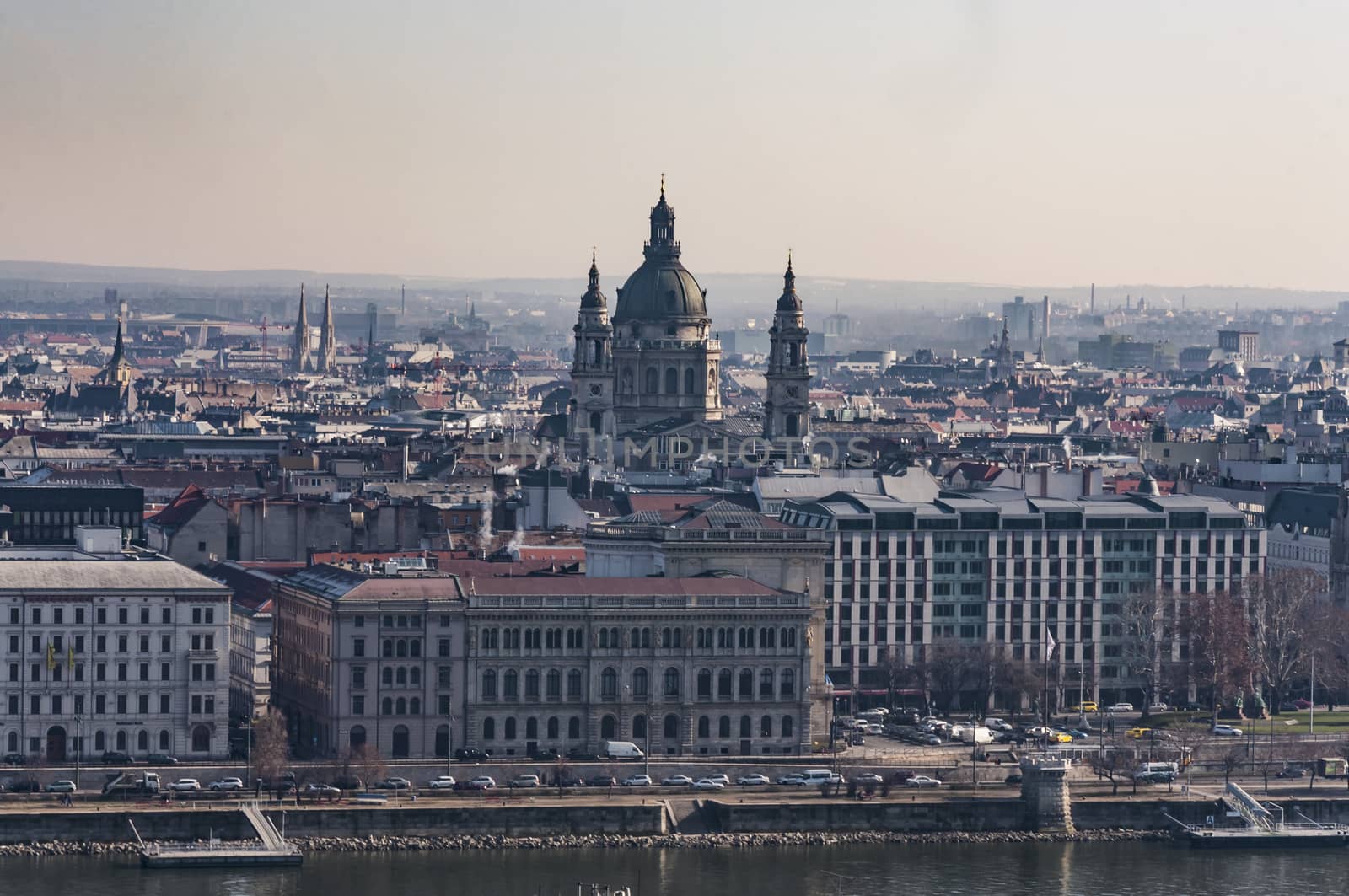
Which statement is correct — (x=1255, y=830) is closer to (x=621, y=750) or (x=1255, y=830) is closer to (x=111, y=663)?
(x=621, y=750)

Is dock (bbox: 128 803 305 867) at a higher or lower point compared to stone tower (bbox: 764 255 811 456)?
lower

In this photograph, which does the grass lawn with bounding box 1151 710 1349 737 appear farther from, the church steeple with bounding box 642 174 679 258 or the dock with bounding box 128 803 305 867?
the church steeple with bounding box 642 174 679 258

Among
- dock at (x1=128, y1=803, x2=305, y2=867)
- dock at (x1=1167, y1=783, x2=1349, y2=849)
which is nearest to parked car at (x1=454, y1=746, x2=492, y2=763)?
dock at (x1=128, y1=803, x2=305, y2=867)

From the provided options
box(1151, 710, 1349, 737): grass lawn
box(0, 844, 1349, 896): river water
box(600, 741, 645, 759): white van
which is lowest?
box(0, 844, 1349, 896): river water

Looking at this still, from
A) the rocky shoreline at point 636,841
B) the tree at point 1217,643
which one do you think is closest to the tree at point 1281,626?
the tree at point 1217,643

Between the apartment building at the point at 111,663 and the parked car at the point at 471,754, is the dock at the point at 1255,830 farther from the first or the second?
the apartment building at the point at 111,663

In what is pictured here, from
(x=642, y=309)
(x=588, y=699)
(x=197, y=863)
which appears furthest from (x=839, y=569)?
(x=642, y=309)

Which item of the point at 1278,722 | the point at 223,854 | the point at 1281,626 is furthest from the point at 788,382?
the point at 223,854
